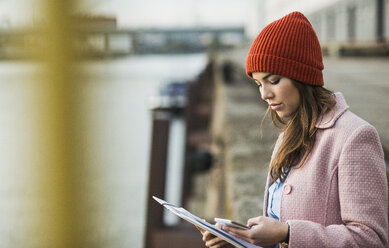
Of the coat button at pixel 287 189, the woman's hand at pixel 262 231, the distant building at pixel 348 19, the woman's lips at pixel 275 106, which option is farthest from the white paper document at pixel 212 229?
the distant building at pixel 348 19

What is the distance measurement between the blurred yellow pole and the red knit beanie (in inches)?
19.8

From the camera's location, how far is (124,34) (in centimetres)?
66

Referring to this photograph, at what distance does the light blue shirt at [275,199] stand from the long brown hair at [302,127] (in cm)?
4

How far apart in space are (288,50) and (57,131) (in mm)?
546

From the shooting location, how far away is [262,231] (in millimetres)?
927

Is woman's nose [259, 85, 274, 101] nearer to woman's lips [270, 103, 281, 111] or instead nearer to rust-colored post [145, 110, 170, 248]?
woman's lips [270, 103, 281, 111]

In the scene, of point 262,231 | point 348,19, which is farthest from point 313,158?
point 348,19

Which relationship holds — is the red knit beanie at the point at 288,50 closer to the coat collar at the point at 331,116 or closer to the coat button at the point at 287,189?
the coat collar at the point at 331,116

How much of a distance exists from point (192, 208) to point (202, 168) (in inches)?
288

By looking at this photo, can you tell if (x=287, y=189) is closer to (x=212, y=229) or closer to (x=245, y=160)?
(x=212, y=229)

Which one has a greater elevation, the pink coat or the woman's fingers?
the pink coat

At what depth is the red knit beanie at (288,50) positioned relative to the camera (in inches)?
38.1

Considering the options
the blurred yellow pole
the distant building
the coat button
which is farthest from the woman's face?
the distant building

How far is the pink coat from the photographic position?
92 cm
